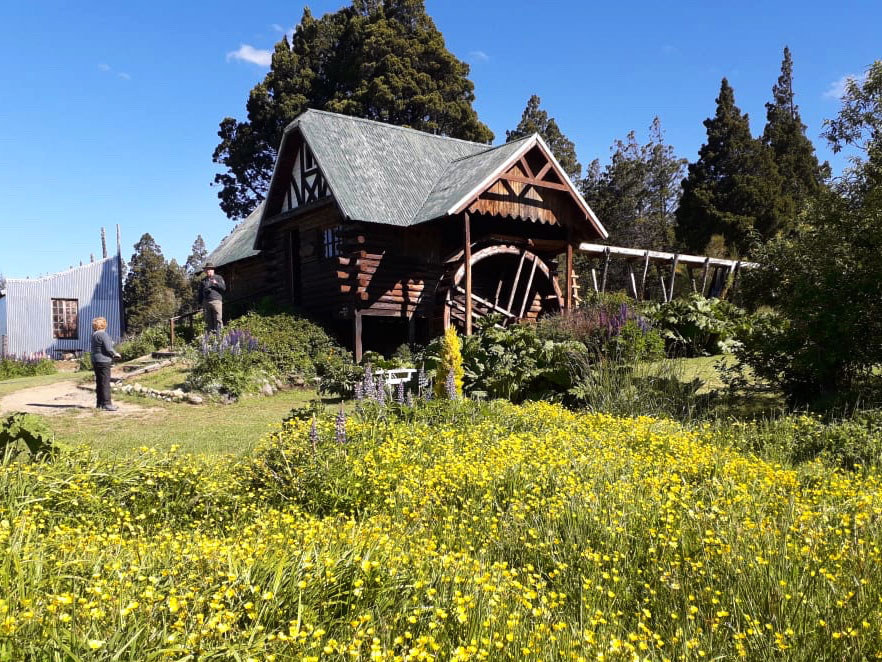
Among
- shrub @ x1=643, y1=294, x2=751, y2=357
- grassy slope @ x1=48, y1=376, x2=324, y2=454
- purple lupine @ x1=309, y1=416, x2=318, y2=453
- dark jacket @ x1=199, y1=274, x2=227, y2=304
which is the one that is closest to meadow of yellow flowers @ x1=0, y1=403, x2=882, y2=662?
purple lupine @ x1=309, y1=416, x2=318, y2=453

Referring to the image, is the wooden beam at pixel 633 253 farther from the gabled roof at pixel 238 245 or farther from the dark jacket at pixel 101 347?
the dark jacket at pixel 101 347

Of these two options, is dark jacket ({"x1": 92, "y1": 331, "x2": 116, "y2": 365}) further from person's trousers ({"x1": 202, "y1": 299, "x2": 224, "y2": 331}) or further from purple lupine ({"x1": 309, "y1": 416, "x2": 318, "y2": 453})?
purple lupine ({"x1": 309, "y1": 416, "x2": 318, "y2": 453})

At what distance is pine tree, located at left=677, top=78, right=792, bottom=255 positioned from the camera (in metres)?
32.8

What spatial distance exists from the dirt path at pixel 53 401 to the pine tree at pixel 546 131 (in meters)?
29.8

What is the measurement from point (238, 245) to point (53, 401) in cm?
1339

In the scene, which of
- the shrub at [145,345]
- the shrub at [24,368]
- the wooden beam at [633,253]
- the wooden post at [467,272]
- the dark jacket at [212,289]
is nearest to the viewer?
the wooden post at [467,272]

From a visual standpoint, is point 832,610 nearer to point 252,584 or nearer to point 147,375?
point 252,584

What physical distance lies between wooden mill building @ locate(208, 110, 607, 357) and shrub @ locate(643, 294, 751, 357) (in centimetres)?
457

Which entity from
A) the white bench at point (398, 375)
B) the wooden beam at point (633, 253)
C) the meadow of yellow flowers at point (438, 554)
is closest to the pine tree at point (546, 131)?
the wooden beam at point (633, 253)

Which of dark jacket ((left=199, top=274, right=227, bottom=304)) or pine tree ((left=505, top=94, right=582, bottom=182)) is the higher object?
pine tree ((left=505, top=94, right=582, bottom=182))

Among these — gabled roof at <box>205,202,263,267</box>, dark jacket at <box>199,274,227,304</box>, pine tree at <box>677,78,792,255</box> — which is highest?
pine tree at <box>677,78,792,255</box>

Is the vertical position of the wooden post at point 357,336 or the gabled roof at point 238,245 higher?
the gabled roof at point 238,245

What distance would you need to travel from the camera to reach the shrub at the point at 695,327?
14109mm

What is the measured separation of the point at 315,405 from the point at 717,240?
2796 cm
